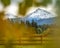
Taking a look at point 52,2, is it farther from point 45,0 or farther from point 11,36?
point 11,36

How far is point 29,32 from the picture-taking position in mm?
944

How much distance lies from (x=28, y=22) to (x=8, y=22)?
0.13 m

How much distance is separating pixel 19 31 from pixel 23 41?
6.5 inches

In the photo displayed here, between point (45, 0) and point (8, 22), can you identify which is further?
point (8, 22)

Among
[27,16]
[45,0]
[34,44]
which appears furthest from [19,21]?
[45,0]

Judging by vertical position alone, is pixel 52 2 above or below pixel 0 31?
above

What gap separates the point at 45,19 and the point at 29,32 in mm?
139

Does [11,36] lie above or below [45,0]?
below

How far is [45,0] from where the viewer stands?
2.33 feet

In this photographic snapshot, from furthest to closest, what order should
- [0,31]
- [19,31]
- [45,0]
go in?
1. [0,31]
2. [19,31]
3. [45,0]

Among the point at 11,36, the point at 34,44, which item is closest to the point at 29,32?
the point at 34,44

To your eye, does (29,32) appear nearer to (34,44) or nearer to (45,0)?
(34,44)

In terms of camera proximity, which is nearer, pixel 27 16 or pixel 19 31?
pixel 19 31

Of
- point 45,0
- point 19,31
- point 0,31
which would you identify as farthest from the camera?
point 0,31
